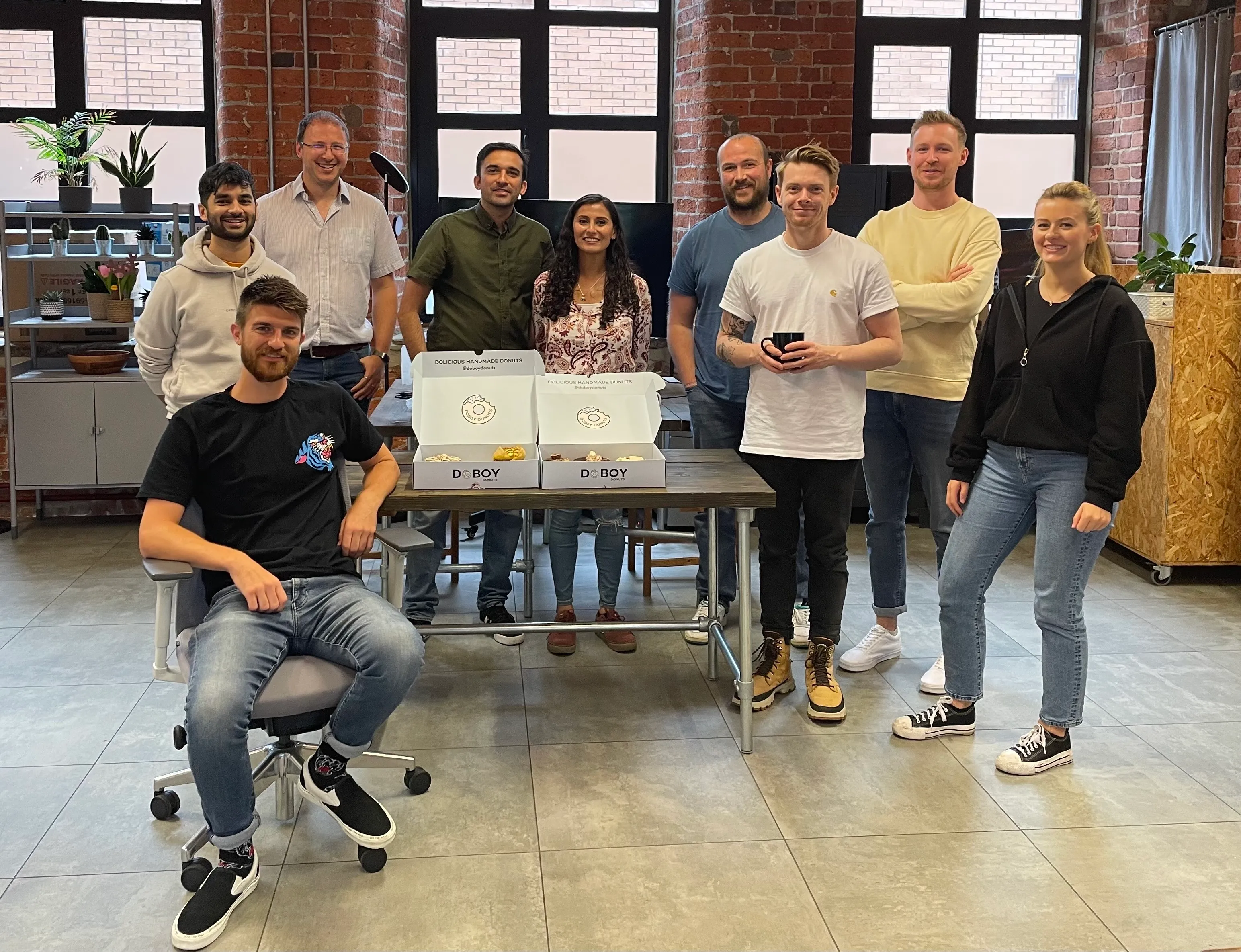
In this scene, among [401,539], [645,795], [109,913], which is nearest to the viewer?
[109,913]

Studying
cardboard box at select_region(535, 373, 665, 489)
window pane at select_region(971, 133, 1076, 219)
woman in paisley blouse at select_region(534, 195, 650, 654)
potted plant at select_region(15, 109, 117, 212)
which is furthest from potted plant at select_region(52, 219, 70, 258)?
window pane at select_region(971, 133, 1076, 219)

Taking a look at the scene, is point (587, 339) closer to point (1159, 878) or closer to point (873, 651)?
point (873, 651)

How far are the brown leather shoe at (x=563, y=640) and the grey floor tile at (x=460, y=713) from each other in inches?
7.9

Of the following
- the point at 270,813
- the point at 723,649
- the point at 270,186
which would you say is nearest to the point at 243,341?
the point at 270,813

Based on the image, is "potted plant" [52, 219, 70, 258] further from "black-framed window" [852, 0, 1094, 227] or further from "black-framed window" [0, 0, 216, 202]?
"black-framed window" [852, 0, 1094, 227]

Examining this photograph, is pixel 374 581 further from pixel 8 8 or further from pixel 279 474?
pixel 8 8

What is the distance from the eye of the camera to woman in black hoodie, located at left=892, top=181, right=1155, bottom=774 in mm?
2879

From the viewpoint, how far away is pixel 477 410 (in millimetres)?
3256

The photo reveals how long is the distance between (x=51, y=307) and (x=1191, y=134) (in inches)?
204

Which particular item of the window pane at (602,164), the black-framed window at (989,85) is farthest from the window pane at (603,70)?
the black-framed window at (989,85)

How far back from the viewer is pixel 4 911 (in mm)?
2484

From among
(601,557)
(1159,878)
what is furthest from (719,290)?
(1159,878)

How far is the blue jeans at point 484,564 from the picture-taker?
4.18 metres

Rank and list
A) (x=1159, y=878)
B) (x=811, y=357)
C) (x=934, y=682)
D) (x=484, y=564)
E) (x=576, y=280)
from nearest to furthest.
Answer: (x=1159, y=878) < (x=811, y=357) < (x=934, y=682) < (x=576, y=280) < (x=484, y=564)
